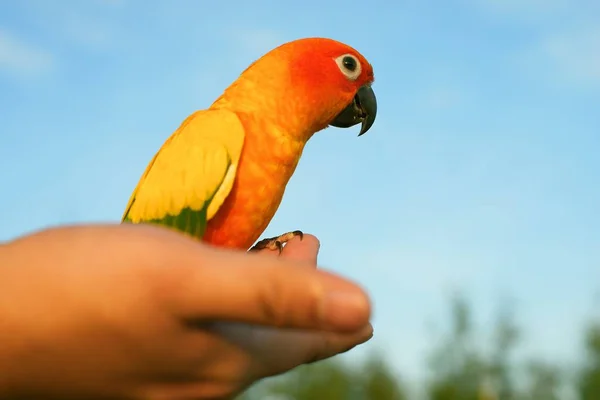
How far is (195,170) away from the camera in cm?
366

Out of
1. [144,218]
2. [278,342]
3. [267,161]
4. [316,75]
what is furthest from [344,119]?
[278,342]

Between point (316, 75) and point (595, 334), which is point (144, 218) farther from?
point (595, 334)

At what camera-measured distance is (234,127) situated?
3807 mm

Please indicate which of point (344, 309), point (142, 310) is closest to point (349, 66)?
point (344, 309)

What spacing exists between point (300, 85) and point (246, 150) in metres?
0.70

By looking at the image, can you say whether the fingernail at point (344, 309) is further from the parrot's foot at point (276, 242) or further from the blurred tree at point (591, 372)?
the blurred tree at point (591, 372)

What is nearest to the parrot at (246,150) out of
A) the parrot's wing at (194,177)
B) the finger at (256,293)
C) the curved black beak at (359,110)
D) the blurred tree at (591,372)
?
the parrot's wing at (194,177)

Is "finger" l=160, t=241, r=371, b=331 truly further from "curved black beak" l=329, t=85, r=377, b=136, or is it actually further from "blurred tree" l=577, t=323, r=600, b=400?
"blurred tree" l=577, t=323, r=600, b=400

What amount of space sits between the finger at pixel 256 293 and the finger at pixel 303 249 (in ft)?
4.64

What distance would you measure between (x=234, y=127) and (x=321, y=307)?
190cm

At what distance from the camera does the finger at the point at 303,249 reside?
3.66 meters

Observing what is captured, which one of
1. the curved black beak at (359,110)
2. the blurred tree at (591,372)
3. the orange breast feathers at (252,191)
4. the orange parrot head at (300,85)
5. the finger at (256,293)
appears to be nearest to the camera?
the finger at (256,293)

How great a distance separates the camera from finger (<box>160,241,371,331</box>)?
6.91ft

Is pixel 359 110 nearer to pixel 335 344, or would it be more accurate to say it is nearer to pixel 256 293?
pixel 335 344
